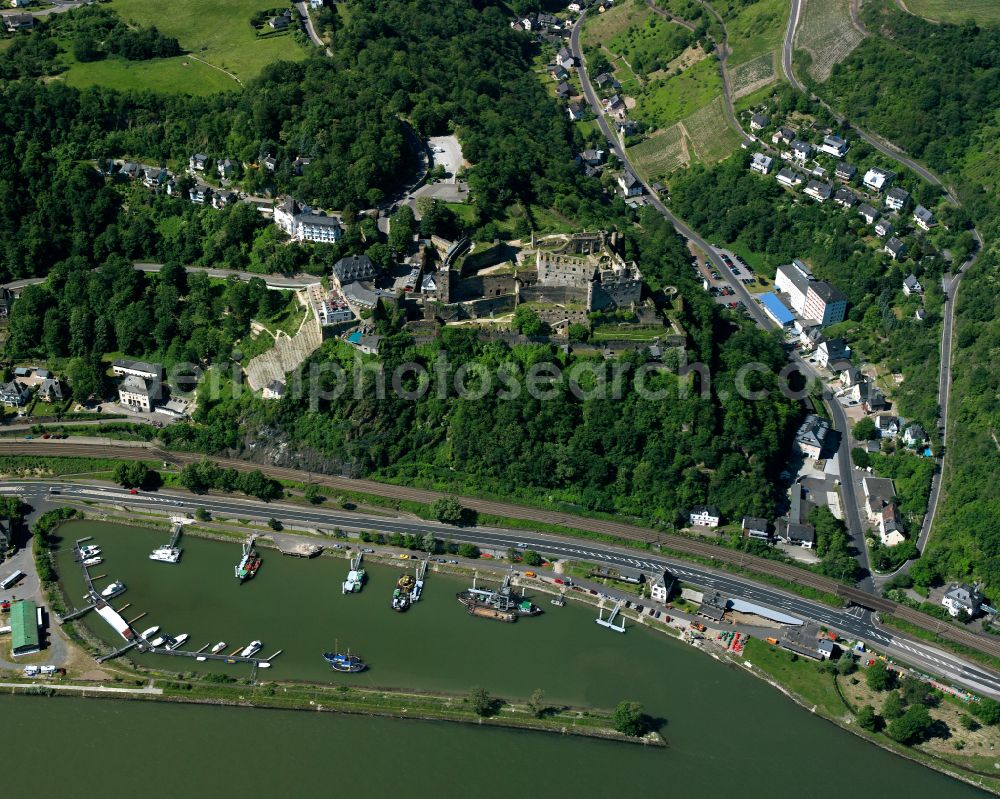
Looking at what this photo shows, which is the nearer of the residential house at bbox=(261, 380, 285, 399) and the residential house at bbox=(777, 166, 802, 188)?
the residential house at bbox=(261, 380, 285, 399)

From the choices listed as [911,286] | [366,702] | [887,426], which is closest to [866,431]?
[887,426]

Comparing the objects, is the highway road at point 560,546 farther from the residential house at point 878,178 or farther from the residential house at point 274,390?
the residential house at point 878,178

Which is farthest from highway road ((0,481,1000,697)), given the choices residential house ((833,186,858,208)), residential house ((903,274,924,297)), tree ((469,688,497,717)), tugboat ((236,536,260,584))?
residential house ((833,186,858,208))

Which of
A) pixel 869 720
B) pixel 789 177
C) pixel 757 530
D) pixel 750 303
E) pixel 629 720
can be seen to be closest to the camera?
pixel 629 720

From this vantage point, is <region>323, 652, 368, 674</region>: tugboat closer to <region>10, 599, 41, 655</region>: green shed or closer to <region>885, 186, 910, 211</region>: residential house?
<region>10, 599, 41, 655</region>: green shed

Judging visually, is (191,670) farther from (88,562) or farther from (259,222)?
(259,222)

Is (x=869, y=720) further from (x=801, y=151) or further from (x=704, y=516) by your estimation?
(x=801, y=151)
